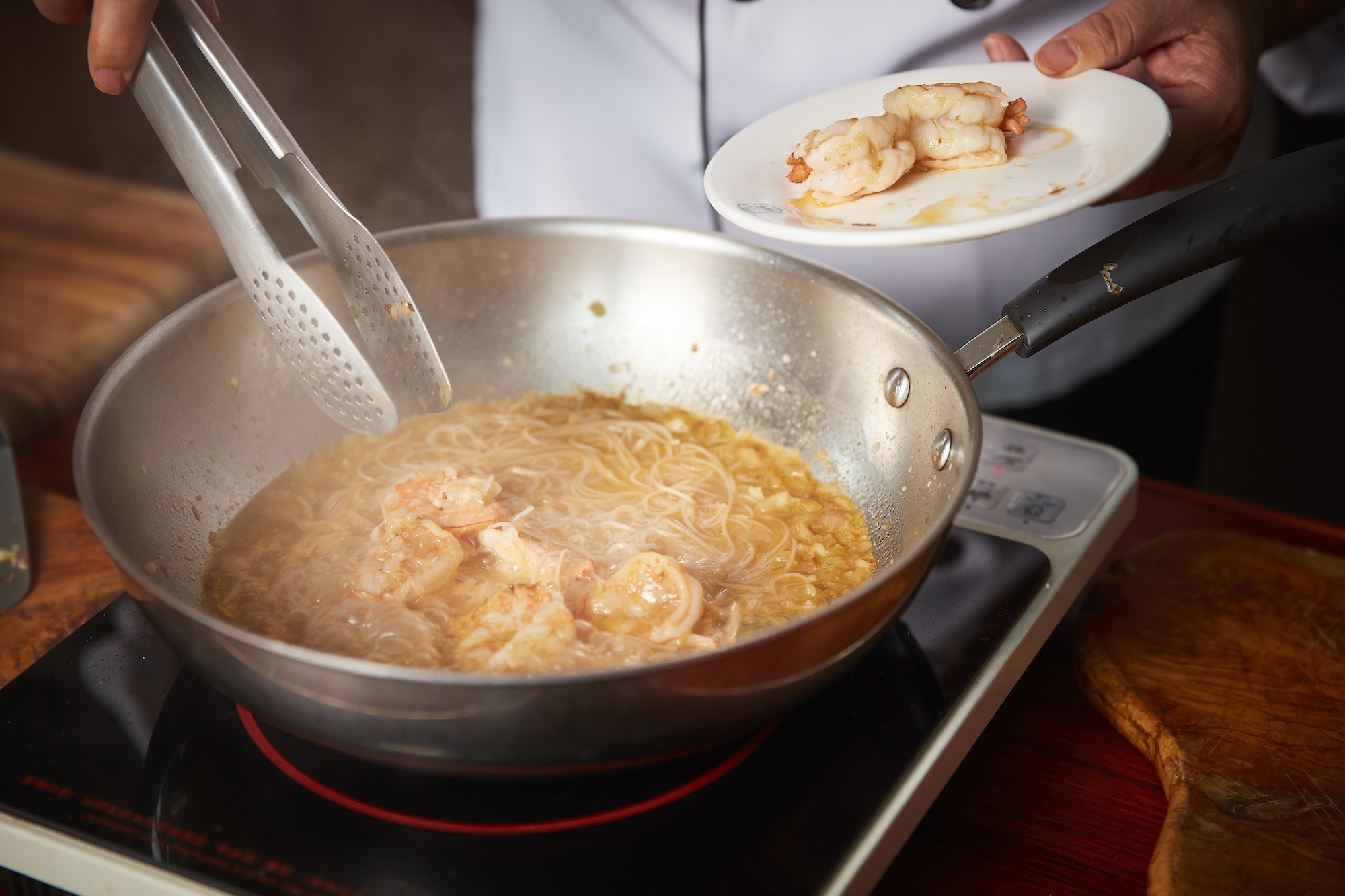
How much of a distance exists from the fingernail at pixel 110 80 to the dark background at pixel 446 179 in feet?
5.90

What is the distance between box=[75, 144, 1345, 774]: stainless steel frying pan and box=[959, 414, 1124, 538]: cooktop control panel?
Answer: 22 cm

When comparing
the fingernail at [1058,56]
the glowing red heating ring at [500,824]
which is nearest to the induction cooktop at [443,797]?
the glowing red heating ring at [500,824]

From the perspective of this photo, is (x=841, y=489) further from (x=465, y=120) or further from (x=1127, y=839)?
(x=465, y=120)

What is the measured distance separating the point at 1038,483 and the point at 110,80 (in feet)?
6.44

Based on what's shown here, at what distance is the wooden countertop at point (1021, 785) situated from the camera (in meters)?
1.50

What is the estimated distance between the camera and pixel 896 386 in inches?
80.7

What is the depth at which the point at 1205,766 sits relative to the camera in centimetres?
158

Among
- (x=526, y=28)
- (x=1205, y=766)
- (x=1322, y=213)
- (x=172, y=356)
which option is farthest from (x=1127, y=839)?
(x=526, y=28)

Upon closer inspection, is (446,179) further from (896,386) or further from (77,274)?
(896,386)

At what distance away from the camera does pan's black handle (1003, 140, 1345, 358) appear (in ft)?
5.40

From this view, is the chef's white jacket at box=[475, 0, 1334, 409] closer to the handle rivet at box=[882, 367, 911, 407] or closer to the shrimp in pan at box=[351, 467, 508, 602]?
the handle rivet at box=[882, 367, 911, 407]

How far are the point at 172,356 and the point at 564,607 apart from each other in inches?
39.6

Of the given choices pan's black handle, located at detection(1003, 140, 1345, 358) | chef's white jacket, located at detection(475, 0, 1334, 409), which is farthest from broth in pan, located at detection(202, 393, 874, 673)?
chef's white jacket, located at detection(475, 0, 1334, 409)

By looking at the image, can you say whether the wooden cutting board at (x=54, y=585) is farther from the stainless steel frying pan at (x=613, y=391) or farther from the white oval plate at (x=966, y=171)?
the white oval plate at (x=966, y=171)
